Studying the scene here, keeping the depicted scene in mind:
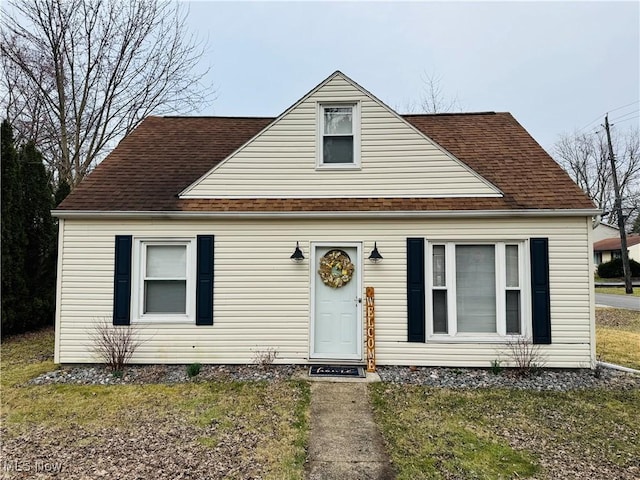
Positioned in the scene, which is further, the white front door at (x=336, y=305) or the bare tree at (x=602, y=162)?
the bare tree at (x=602, y=162)

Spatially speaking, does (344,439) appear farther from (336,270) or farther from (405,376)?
(336,270)

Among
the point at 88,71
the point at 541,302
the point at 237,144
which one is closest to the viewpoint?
the point at 541,302

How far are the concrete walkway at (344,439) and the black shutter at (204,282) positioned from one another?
2299 mm

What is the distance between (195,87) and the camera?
619 inches

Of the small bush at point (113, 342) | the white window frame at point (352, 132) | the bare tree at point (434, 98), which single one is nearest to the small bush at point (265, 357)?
the small bush at point (113, 342)

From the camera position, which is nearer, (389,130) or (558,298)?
(558,298)

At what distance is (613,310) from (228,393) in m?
15.2

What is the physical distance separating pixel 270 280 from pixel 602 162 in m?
36.7

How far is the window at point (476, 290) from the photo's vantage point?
20.6 feet

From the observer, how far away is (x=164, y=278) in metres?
6.49

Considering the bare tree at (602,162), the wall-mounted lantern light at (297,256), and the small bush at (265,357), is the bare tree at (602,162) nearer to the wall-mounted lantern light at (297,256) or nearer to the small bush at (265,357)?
the wall-mounted lantern light at (297,256)

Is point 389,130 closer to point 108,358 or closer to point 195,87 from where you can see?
point 108,358

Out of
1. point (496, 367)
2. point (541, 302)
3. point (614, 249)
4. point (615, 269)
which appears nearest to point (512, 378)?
point (496, 367)

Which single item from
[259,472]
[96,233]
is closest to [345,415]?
[259,472]
